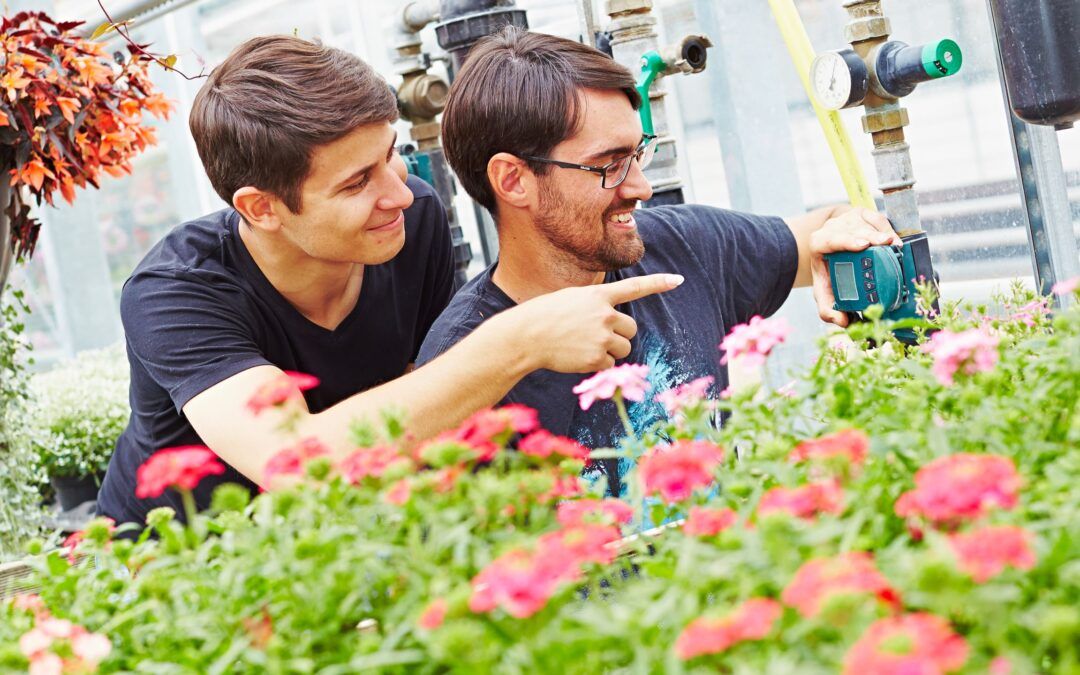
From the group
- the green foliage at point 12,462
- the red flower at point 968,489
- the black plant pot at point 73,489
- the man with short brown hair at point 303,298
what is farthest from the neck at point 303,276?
the black plant pot at point 73,489

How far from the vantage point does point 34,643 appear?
2.71 ft

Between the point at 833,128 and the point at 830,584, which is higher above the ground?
the point at 833,128

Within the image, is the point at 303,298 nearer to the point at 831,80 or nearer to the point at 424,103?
the point at 831,80

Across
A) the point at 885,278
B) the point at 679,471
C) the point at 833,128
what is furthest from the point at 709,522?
the point at 833,128

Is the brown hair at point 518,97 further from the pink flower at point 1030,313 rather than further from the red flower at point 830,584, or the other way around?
the red flower at point 830,584

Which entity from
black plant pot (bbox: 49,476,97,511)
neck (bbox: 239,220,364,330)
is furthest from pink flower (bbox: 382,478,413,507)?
black plant pot (bbox: 49,476,97,511)

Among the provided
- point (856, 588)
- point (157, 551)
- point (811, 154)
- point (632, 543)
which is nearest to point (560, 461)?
point (632, 543)

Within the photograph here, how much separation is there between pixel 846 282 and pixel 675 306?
26cm

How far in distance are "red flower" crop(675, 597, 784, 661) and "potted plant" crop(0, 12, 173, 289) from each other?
201cm

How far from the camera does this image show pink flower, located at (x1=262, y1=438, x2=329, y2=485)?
92 cm

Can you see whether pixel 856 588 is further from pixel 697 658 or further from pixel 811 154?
pixel 811 154

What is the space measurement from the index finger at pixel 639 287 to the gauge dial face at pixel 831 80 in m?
0.54

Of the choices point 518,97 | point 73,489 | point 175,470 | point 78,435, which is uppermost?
point 518,97

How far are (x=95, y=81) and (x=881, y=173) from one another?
5.02 ft
